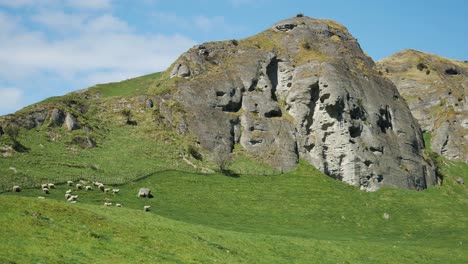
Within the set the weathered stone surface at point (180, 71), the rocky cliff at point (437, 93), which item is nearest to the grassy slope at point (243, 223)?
the weathered stone surface at point (180, 71)

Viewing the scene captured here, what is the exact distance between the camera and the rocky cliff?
14200 centimetres

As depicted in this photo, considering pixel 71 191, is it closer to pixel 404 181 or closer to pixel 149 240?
pixel 149 240

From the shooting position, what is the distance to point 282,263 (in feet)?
141

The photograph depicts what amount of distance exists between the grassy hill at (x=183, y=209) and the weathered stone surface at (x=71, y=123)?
1.77 metres

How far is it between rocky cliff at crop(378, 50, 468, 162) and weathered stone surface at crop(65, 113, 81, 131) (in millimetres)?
103096

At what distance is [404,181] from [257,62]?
142 ft

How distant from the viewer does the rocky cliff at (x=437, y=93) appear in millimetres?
142000

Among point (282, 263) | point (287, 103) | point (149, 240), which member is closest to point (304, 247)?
point (282, 263)

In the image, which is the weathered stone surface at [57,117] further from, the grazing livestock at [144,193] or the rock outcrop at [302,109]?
the grazing livestock at [144,193]

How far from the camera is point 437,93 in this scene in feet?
523

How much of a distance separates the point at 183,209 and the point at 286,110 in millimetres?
48271

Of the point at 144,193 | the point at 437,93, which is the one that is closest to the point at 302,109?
the point at 144,193

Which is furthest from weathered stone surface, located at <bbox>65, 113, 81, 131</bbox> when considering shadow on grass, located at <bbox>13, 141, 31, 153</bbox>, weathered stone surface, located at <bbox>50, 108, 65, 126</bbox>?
shadow on grass, located at <bbox>13, 141, 31, 153</bbox>

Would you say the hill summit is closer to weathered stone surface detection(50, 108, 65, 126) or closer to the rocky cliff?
weathered stone surface detection(50, 108, 65, 126)
